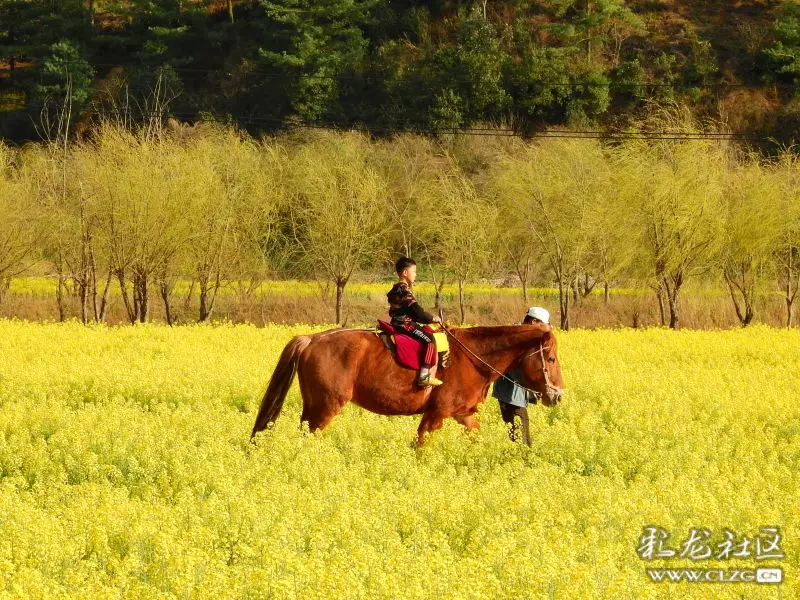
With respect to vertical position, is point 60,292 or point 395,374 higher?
point 395,374

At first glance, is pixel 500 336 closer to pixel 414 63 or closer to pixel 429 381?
pixel 429 381

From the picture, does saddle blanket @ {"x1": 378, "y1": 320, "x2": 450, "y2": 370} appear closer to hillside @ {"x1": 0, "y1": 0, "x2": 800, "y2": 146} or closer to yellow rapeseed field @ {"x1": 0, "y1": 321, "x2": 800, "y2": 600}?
yellow rapeseed field @ {"x1": 0, "y1": 321, "x2": 800, "y2": 600}

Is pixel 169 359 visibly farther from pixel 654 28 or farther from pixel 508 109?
pixel 654 28

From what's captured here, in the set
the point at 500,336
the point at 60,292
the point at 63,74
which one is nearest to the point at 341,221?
the point at 60,292

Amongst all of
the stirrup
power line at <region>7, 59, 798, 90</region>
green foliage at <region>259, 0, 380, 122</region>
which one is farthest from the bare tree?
power line at <region>7, 59, 798, 90</region>

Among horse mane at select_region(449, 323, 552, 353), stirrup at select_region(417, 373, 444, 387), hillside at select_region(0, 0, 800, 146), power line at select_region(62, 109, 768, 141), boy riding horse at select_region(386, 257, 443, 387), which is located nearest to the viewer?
boy riding horse at select_region(386, 257, 443, 387)

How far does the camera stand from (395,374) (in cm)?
1272

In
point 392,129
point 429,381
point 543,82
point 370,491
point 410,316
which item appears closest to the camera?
point 370,491

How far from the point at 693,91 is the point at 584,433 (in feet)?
226

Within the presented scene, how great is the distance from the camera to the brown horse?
12.7 m

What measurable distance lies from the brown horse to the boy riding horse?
254 millimetres

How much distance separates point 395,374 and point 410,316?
0.69 metres

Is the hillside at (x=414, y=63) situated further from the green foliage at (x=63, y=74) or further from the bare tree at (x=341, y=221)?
the bare tree at (x=341, y=221)

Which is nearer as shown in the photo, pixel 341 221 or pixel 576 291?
pixel 341 221
